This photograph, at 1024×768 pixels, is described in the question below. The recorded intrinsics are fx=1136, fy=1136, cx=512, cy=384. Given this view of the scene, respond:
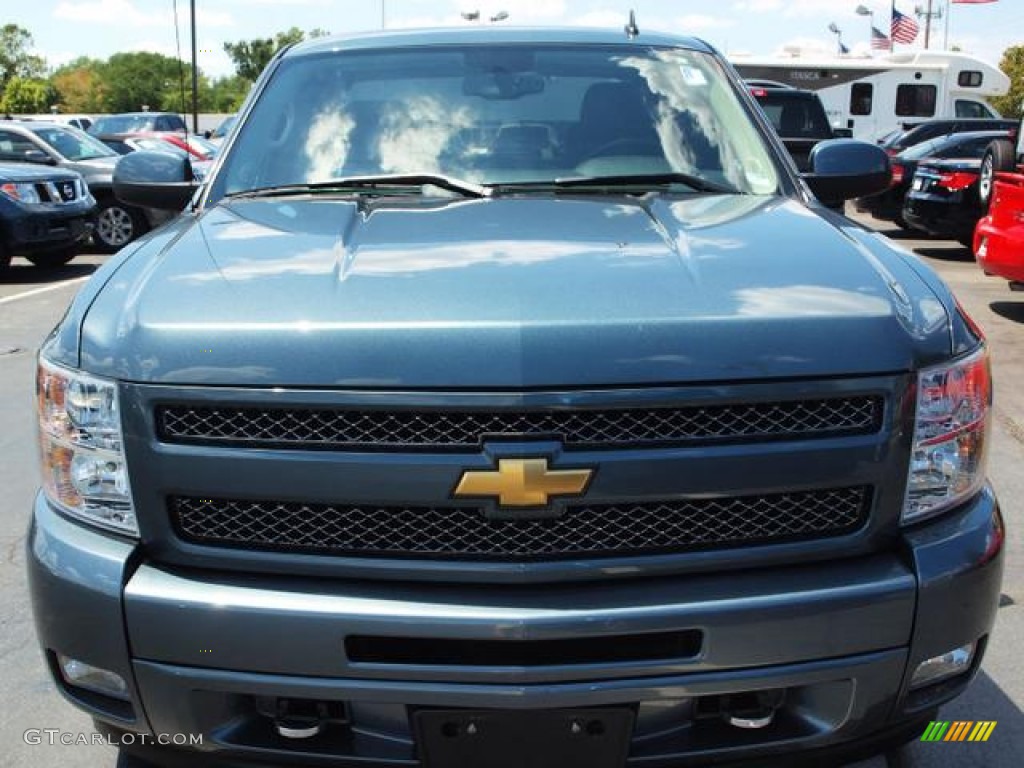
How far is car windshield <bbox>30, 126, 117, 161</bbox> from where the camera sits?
1576cm

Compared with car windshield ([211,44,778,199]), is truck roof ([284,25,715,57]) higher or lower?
higher

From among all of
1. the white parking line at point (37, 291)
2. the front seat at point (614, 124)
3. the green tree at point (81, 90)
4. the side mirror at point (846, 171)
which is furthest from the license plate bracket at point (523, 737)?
the green tree at point (81, 90)

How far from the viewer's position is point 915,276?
2.54m

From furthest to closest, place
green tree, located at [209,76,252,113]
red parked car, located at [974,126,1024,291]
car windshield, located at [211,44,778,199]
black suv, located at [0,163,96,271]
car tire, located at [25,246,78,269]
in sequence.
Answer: green tree, located at [209,76,252,113]
car tire, located at [25,246,78,269]
black suv, located at [0,163,96,271]
red parked car, located at [974,126,1024,291]
car windshield, located at [211,44,778,199]

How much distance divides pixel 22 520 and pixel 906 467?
13.1 feet

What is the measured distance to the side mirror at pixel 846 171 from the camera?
386cm

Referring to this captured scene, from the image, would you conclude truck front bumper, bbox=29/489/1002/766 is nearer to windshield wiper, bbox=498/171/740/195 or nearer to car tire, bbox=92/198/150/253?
windshield wiper, bbox=498/171/740/195

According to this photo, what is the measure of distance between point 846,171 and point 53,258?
12046mm

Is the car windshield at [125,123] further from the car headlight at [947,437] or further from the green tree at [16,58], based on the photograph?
the green tree at [16,58]

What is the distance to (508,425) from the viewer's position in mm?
2088

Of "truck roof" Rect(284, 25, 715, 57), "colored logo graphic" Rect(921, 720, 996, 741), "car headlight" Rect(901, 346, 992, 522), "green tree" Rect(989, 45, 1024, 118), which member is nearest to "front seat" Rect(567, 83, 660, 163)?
"truck roof" Rect(284, 25, 715, 57)

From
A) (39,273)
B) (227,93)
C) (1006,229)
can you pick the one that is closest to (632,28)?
(1006,229)

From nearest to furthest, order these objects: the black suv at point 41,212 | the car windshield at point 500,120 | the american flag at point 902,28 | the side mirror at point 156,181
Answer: the car windshield at point 500,120 → the side mirror at point 156,181 → the black suv at point 41,212 → the american flag at point 902,28

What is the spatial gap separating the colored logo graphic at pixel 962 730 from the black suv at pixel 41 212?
11.9m
